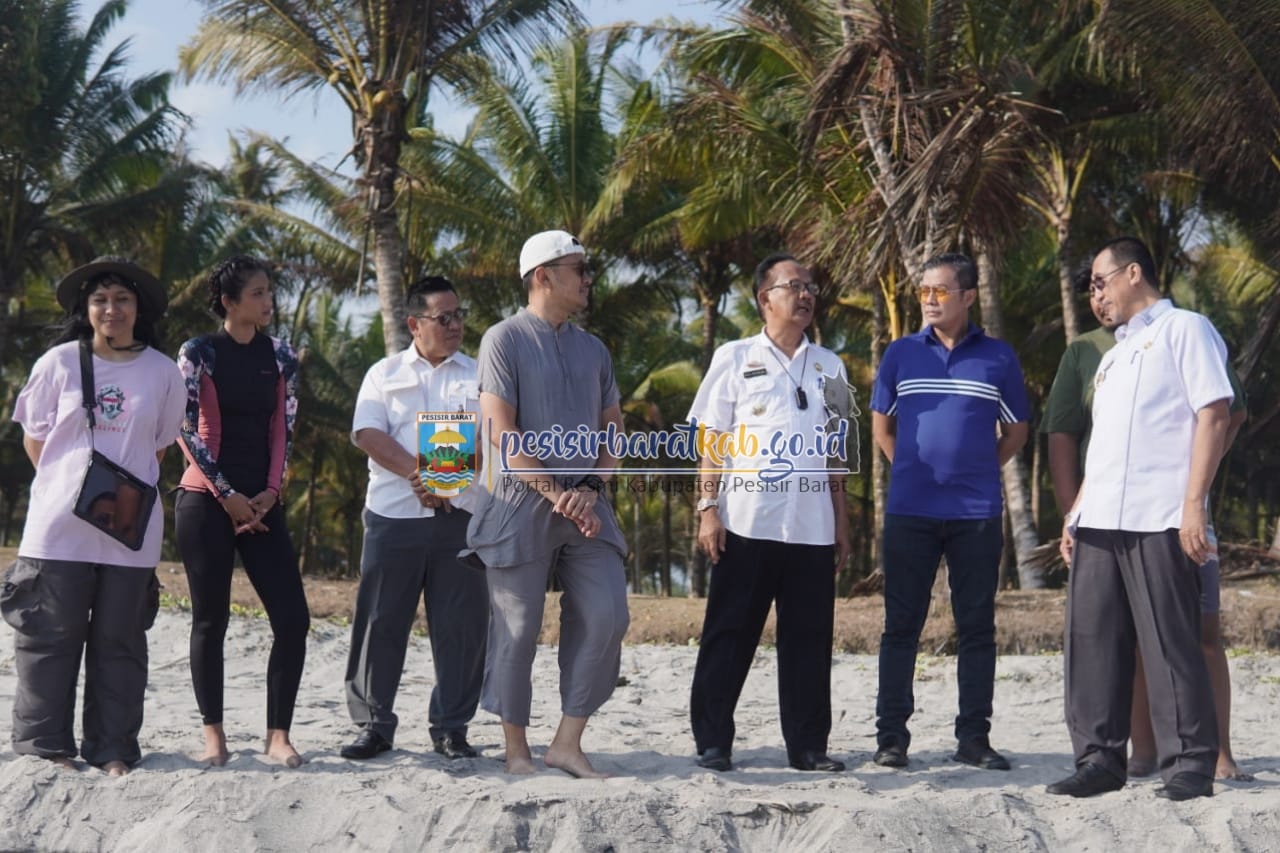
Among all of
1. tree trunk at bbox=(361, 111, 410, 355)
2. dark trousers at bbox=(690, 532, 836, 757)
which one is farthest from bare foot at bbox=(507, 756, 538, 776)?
tree trunk at bbox=(361, 111, 410, 355)

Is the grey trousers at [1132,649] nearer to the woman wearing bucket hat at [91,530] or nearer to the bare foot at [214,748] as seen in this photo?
the bare foot at [214,748]

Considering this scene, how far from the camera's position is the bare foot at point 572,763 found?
15.1 ft

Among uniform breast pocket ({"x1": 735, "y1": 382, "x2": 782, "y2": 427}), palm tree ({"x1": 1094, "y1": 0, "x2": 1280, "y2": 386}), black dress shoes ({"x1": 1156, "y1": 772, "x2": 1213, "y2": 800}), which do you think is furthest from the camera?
palm tree ({"x1": 1094, "y1": 0, "x2": 1280, "y2": 386})

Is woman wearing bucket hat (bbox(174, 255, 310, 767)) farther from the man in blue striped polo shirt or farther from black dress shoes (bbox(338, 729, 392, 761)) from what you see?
the man in blue striped polo shirt

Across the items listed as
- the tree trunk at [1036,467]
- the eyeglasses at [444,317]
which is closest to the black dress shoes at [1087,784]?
the eyeglasses at [444,317]

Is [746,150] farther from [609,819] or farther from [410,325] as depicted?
[609,819]

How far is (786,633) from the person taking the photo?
16.5ft

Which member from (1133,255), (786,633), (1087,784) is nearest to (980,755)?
(1087,784)

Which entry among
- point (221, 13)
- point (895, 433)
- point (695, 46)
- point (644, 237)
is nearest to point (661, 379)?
point (644, 237)

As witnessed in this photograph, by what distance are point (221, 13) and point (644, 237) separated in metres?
8.35

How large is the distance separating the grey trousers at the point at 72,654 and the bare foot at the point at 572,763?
1.48 meters

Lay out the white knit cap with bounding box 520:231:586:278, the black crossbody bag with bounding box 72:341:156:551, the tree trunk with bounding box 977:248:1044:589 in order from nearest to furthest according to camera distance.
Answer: the black crossbody bag with bounding box 72:341:156:551 < the white knit cap with bounding box 520:231:586:278 < the tree trunk with bounding box 977:248:1044:589

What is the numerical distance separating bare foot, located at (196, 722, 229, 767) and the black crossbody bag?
28.2 inches

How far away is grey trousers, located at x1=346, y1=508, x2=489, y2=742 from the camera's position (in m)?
5.05
